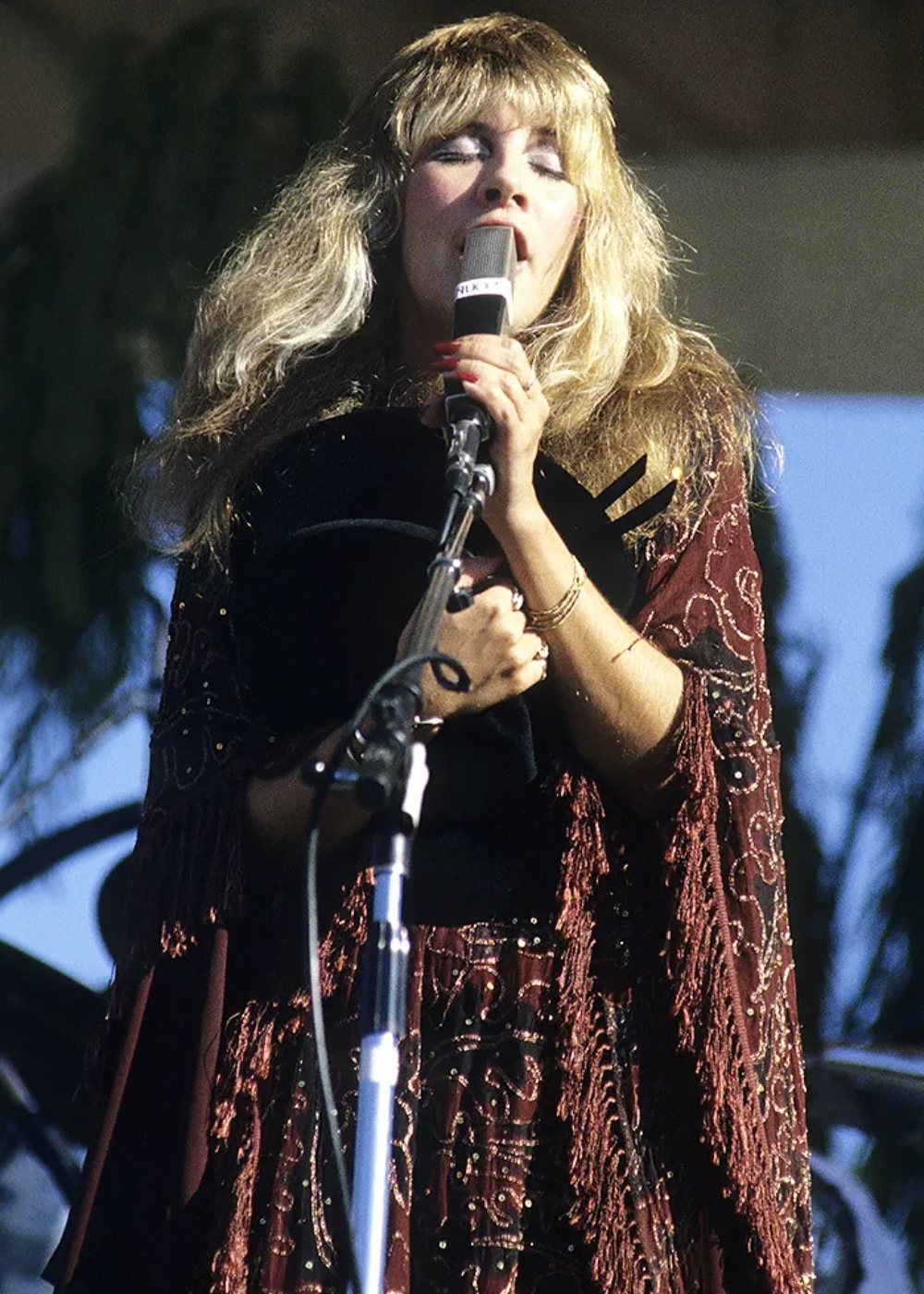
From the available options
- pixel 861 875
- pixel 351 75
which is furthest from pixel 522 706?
pixel 351 75

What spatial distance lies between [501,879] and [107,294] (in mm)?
1728

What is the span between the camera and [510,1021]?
5.04 feet

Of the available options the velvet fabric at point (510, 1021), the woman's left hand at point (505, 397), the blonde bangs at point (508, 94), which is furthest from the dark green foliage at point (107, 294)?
the woman's left hand at point (505, 397)

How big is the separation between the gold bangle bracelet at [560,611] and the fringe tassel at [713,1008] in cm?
14

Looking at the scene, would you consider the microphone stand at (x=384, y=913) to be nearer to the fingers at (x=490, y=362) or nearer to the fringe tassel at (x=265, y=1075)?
the fingers at (x=490, y=362)

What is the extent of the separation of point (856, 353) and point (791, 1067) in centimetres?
156

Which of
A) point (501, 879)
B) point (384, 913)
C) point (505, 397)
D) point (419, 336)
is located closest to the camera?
point (384, 913)

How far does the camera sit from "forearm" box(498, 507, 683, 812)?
1.48 m

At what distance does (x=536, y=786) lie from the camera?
1605 mm

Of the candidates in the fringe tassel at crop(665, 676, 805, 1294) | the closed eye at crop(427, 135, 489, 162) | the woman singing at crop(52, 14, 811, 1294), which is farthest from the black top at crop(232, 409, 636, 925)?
the closed eye at crop(427, 135, 489, 162)

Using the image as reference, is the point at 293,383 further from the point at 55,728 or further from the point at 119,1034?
the point at 55,728

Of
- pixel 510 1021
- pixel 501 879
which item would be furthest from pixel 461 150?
pixel 510 1021

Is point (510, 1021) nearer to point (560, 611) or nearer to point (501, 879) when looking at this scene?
point (501, 879)

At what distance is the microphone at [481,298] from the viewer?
1.35 m
